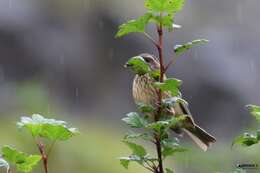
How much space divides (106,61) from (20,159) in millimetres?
6433

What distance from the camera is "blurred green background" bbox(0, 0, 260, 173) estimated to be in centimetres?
713

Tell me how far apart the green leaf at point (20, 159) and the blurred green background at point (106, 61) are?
5.64 meters

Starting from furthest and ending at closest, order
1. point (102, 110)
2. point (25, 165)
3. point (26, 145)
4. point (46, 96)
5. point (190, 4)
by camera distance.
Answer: point (190, 4) < point (102, 110) < point (46, 96) < point (26, 145) < point (25, 165)

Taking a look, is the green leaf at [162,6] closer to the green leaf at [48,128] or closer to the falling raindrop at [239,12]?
the green leaf at [48,128]

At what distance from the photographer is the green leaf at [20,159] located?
1142mm

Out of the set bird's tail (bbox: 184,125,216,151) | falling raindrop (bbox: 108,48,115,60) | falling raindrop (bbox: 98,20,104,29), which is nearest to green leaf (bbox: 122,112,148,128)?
bird's tail (bbox: 184,125,216,151)

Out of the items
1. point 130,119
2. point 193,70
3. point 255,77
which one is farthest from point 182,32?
point 130,119

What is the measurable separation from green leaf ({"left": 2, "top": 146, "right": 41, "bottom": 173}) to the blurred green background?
5638 millimetres

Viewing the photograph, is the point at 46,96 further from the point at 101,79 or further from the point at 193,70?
the point at 193,70

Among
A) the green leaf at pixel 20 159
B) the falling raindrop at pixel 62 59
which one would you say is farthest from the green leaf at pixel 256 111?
the falling raindrop at pixel 62 59

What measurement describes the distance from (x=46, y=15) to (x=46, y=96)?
131 cm

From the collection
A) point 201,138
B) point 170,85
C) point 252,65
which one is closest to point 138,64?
point 170,85

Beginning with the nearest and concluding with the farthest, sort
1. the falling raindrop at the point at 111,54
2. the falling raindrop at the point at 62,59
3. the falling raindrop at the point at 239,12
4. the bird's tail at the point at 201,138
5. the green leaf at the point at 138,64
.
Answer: the green leaf at the point at 138,64, the bird's tail at the point at 201,138, the falling raindrop at the point at 62,59, the falling raindrop at the point at 111,54, the falling raindrop at the point at 239,12

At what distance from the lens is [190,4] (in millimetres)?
7988
